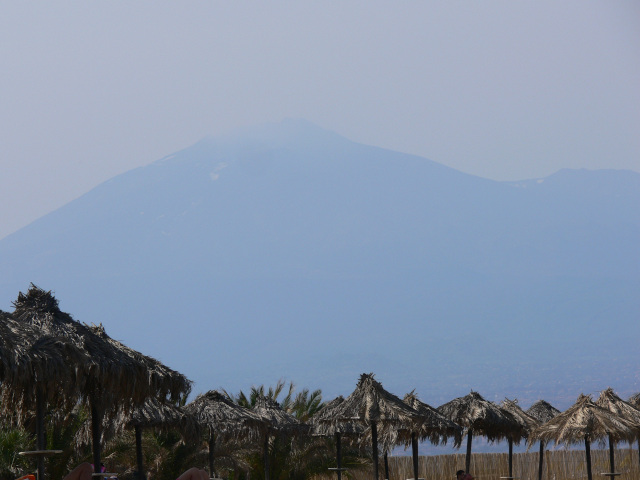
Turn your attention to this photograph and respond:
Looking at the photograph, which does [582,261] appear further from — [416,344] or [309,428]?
[309,428]

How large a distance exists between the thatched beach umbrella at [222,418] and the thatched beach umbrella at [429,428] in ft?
11.1

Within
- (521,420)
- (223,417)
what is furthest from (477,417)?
(223,417)

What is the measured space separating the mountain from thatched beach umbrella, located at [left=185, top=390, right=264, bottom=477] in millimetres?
101955

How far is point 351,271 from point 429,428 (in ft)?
411

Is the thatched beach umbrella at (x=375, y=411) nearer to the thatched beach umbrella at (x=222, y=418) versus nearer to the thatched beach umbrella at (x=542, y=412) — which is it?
the thatched beach umbrella at (x=222, y=418)

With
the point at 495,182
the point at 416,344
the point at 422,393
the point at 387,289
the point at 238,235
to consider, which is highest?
the point at 495,182

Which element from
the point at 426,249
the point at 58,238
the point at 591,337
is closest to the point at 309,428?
the point at 591,337

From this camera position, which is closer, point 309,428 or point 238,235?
point 309,428

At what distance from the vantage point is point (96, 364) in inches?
447

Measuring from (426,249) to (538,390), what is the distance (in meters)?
33.7

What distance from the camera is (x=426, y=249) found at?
141 m

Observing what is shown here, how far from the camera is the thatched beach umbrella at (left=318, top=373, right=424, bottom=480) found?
17234 millimetres

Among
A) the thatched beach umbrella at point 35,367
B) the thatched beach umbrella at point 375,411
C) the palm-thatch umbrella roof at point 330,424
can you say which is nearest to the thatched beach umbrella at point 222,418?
the palm-thatch umbrella roof at point 330,424

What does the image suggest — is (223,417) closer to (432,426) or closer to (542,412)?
(432,426)
